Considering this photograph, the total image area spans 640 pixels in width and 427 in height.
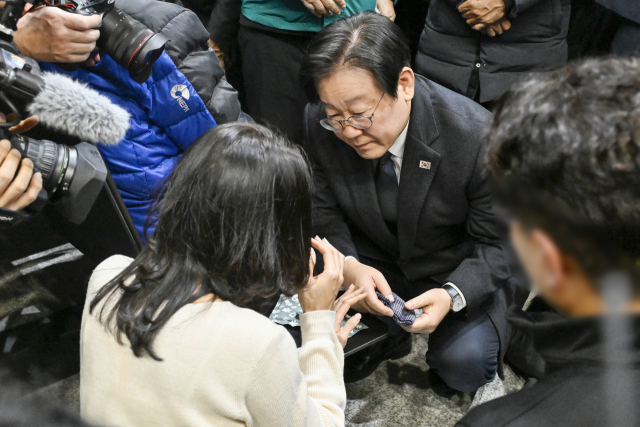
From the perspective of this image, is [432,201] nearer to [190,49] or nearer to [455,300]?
[455,300]

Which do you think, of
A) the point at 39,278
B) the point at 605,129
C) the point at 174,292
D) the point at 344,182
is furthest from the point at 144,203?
the point at 605,129

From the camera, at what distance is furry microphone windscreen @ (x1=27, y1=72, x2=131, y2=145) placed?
1128 millimetres

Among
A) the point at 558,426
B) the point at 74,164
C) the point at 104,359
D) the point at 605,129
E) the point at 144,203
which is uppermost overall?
the point at 605,129

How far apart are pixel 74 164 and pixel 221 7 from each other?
1.17 meters

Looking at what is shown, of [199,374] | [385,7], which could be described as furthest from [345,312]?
[385,7]

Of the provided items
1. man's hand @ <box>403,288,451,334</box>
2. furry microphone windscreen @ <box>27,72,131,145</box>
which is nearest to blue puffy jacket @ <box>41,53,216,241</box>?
furry microphone windscreen @ <box>27,72,131,145</box>

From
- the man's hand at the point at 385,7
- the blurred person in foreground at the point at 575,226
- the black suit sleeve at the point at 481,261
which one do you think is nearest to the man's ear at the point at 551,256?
the blurred person in foreground at the point at 575,226

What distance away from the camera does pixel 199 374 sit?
0.80 m

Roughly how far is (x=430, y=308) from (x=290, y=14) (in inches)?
43.0

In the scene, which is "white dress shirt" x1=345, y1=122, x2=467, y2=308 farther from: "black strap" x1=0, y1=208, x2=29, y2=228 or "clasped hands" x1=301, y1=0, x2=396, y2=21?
"black strap" x1=0, y1=208, x2=29, y2=228

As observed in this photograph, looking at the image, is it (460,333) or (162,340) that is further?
(460,333)

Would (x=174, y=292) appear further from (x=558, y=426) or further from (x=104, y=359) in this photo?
(x=558, y=426)

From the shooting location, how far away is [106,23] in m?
1.26

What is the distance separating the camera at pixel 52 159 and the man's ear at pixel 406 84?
2.43ft
